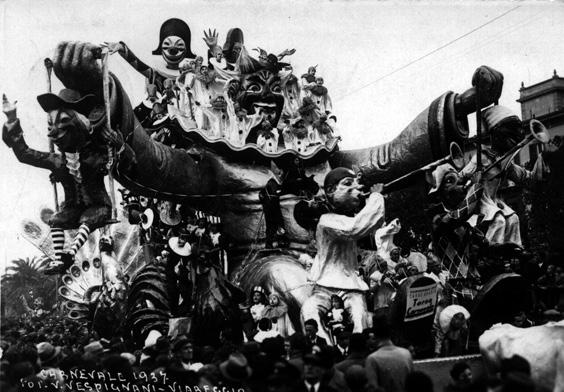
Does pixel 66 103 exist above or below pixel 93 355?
above

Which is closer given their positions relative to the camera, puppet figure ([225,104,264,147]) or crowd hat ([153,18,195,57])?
crowd hat ([153,18,195,57])

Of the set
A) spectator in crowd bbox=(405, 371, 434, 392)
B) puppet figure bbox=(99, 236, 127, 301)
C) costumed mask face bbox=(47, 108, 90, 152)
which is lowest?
spectator in crowd bbox=(405, 371, 434, 392)

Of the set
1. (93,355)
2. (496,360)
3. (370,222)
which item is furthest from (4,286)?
(496,360)

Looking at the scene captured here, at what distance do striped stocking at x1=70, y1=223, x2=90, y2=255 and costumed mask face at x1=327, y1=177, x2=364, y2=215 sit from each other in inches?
141

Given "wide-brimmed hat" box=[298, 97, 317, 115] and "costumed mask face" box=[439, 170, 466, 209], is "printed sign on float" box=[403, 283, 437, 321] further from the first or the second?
"wide-brimmed hat" box=[298, 97, 317, 115]

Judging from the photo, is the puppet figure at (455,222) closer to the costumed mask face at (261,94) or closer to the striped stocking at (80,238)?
the costumed mask face at (261,94)

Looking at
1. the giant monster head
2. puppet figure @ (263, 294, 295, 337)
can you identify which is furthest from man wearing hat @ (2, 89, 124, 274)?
puppet figure @ (263, 294, 295, 337)

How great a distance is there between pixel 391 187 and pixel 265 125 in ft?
7.69

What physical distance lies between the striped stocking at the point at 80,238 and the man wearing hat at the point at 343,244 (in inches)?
134

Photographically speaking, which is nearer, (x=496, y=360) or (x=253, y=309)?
(x=496, y=360)

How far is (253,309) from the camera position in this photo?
12516 mm

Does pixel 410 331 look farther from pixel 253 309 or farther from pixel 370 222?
pixel 253 309

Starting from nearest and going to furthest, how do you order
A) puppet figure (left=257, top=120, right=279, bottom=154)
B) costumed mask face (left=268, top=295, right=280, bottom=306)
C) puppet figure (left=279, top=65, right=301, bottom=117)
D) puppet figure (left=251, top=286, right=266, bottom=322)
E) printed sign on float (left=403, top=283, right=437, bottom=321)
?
printed sign on float (left=403, top=283, right=437, bottom=321) → puppet figure (left=251, top=286, right=266, bottom=322) → costumed mask face (left=268, top=295, right=280, bottom=306) → puppet figure (left=257, top=120, right=279, bottom=154) → puppet figure (left=279, top=65, right=301, bottom=117)

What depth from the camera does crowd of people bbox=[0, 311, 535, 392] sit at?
6625 mm
